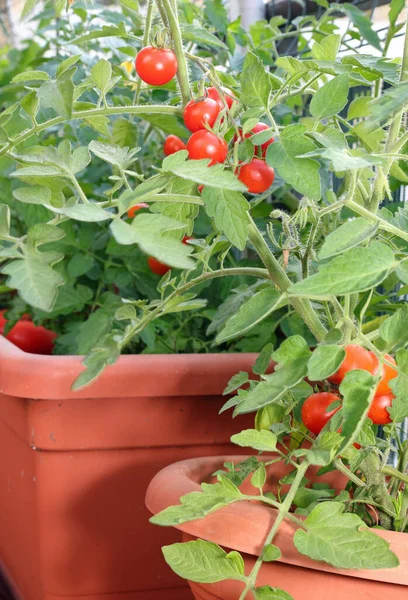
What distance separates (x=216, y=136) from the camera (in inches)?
19.3

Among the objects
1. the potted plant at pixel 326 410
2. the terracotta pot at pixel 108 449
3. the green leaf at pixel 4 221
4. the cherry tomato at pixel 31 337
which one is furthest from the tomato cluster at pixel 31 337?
the green leaf at pixel 4 221

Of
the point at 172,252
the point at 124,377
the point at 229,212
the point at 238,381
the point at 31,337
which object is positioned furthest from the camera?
the point at 31,337

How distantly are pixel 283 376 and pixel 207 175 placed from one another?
0.13m

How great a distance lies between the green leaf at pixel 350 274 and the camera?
401mm

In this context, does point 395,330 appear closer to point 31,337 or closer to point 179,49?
point 179,49

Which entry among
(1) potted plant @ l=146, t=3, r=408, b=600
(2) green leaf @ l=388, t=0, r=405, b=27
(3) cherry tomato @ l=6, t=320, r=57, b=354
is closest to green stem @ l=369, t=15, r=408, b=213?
(1) potted plant @ l=146, t=3, r=408, b=600

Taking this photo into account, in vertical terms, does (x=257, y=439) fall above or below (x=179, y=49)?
below

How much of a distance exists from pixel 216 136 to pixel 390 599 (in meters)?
0.32

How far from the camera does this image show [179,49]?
1.75 feet

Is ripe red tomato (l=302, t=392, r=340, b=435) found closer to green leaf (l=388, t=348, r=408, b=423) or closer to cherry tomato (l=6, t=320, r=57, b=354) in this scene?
green leaf (l=388, t=348, r=408, b=423)

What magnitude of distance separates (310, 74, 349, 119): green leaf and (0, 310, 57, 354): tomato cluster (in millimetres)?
675

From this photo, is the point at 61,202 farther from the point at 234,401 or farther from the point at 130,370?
the point at 130,370

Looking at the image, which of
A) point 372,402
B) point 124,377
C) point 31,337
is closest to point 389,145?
point 372,402

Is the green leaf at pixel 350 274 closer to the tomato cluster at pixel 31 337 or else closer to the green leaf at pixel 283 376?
the green leaf at pixel 283 376
